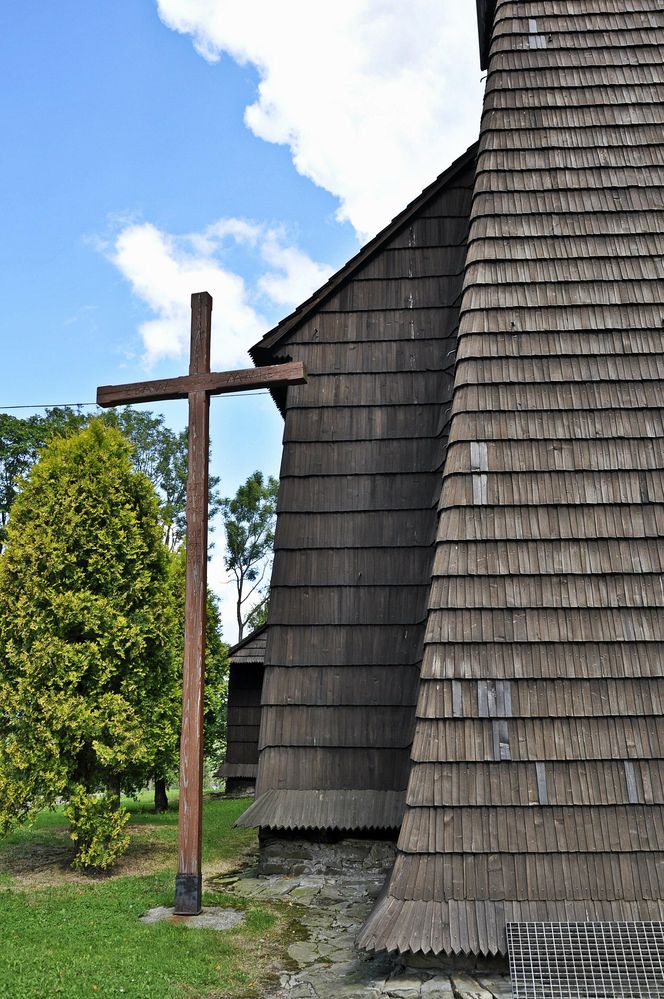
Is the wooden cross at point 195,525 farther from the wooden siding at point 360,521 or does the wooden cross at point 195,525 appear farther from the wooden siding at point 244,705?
the wooden siding at point 244,705

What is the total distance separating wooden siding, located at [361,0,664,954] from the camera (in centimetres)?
507

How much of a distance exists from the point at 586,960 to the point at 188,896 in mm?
3202

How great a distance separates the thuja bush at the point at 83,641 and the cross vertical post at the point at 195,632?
175cm

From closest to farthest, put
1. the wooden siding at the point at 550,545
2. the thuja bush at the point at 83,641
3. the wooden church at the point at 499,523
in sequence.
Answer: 1. the wooden siding at the point at 550,545
2. the wooden church at the point at 499,523
3. the thuja bush at the point at 83,641

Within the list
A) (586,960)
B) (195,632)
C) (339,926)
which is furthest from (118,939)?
(586,960)

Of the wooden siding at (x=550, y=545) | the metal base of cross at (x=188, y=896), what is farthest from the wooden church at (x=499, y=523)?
the metal base of cross at (x=188, y=896)

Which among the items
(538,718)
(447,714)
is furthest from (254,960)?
(538,718)

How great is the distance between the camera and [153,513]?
923 centimetres

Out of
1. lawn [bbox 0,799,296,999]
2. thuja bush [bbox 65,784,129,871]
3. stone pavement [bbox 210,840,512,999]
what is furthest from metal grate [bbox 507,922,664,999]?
thuja bush [bbox 65,784,129,871]

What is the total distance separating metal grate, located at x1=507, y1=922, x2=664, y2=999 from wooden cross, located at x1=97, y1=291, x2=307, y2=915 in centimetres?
280

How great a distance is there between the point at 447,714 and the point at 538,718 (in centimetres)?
64

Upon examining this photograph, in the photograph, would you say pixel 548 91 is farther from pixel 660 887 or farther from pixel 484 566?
pixel 660 887

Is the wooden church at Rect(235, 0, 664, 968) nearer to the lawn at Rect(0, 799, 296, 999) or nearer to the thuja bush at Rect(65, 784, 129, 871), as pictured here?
the lawn at Rect(0, 799, 296, 999)

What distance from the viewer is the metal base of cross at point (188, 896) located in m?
6.25
